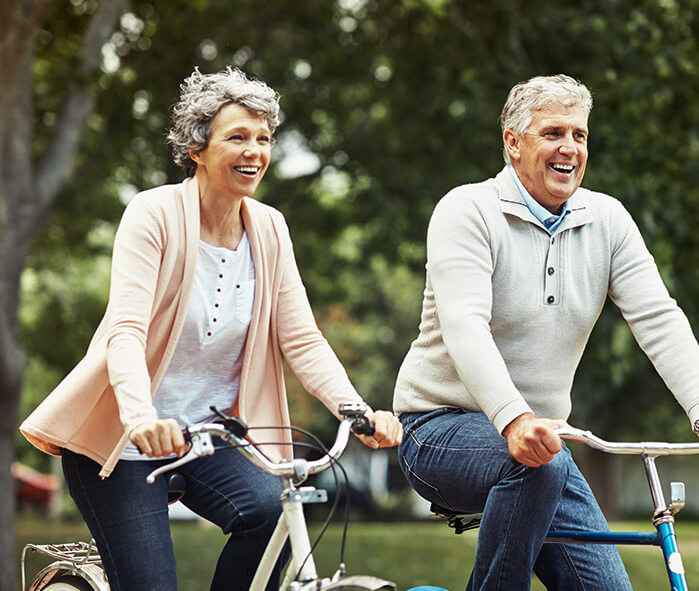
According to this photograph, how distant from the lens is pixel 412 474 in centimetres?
333

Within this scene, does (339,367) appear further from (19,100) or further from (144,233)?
(19,100)

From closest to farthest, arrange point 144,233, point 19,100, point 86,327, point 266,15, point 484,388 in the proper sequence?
point 484,388
point 144,233
point 19,100
point 266,15
point 86,327

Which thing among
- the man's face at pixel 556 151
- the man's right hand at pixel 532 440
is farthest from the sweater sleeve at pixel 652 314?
the man's right hand at pixel 532 440

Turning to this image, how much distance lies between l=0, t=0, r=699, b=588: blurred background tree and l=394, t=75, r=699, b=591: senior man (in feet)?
16.6

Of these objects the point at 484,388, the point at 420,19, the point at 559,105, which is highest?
the point at 420,19

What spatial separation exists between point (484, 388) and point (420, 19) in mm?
9531

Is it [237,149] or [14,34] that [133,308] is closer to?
[237,149]

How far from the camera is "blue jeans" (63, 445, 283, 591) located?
3.20 m

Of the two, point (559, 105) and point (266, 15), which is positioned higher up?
point (266, 15)

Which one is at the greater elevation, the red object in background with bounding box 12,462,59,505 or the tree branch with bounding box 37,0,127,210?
the tree branch with bounding box 37,0,127,210

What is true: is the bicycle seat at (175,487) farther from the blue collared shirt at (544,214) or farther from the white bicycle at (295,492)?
the blue collared shirt at (544,214)

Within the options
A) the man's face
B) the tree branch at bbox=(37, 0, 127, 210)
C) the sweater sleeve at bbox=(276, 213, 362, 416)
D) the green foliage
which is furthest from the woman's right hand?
the tree branch at bbox=(37, 0, 127, 210)

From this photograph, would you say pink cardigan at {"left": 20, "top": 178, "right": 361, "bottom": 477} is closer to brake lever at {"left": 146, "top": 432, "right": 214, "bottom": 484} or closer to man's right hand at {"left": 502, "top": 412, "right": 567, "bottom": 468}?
brake lever at {"left": 146, "top": 432, "right": 214, "bottom": 484}

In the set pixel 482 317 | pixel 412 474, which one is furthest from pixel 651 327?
pixel 412 474
